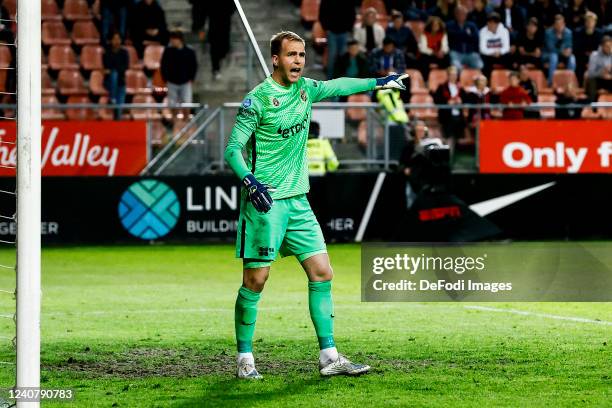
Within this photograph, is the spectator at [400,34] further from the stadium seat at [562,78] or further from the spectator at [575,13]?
the spectator at [575,13]

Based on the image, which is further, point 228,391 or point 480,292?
point 480,292

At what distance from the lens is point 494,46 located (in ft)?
74.5

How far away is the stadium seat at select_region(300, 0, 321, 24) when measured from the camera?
925 inches

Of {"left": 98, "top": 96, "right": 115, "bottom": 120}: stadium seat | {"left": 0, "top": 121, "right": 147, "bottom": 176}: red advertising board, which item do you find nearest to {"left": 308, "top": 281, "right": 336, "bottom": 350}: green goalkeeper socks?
{"left": 0, "top": 121, "right": 147, "bottom": 176}: red advertising board

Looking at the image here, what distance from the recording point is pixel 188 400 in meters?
7.34

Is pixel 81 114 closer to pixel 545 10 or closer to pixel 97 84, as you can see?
pixel 97 84

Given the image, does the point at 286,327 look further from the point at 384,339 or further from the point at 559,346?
the point at 559,346

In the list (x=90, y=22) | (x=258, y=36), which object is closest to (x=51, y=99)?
(x=90, y=22)

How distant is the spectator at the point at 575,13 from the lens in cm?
2344

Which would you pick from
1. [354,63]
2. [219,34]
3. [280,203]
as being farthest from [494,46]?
[280,203]

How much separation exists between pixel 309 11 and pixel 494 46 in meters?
3.45

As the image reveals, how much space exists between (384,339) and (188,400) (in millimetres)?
2936

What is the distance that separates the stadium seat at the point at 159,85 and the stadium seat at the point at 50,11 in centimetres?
313

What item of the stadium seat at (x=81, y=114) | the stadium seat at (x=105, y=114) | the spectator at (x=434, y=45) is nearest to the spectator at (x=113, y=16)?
the stadium seat at (x=105, y=114)
